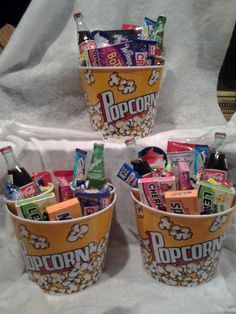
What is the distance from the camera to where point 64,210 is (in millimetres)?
489

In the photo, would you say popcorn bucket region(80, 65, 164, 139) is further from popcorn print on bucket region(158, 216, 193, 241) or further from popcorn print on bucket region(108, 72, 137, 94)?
popcorn print on bucket region(158, 216, 193, 241)

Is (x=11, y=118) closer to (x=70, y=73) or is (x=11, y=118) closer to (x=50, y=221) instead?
(x=70, y=73)

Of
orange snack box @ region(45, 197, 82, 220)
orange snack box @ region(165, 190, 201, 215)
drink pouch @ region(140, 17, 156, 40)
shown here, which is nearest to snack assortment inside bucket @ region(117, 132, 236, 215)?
orange snack box @ region(165, 190, 201, 215)

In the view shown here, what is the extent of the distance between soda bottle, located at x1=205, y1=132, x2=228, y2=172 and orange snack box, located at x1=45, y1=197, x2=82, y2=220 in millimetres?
241

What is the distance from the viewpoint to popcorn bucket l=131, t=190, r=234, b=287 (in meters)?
0.50

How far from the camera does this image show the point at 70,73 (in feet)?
2.30

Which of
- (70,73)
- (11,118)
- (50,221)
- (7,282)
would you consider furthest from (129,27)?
(7,282)

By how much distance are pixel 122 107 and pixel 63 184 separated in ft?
0.58

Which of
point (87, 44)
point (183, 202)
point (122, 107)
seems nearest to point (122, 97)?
point (122, 107)

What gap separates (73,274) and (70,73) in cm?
41

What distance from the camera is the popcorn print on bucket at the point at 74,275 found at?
1.73 feet

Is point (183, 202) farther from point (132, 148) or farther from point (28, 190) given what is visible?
point (28, 190)

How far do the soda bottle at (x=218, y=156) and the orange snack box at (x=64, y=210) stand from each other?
0.79ft

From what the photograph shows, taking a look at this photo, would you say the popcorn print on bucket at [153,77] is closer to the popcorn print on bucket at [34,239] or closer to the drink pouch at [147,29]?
the drink pouch at [147,29]
